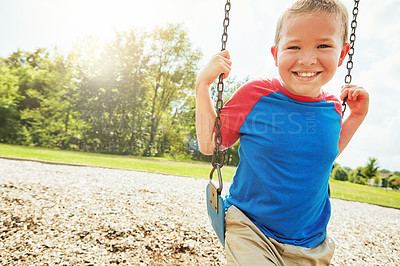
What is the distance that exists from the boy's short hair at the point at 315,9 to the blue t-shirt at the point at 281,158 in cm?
34

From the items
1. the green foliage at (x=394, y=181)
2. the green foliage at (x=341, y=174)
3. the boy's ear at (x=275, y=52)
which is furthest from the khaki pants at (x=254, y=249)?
the green foliage at (x=341, y=174)

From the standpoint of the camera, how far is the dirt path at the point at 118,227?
2898mm

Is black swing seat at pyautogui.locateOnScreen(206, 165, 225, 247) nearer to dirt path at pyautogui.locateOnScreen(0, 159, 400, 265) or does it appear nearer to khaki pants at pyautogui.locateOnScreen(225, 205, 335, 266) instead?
khaki pants at pyautogui.locateOnScreen(225, 205, 335, 266)

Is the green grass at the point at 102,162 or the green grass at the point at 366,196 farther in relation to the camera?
the green grass at the point at 102,162

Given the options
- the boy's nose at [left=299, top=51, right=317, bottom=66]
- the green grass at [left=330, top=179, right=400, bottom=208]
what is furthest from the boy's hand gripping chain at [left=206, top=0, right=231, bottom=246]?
the green grass at [left=330, top=179, right=400, bottom=208]

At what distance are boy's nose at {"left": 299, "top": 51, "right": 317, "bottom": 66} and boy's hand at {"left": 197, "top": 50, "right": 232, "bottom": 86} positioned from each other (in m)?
0.43

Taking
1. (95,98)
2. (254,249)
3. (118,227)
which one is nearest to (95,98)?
(95,98)

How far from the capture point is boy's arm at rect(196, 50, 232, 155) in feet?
5.09

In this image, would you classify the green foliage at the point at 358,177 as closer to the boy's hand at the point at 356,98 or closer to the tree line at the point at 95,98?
the tree line at the point at 95,98

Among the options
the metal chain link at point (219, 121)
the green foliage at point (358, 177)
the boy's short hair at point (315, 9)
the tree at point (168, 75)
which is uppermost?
the tree at point (168, 75)

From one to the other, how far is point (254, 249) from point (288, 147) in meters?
0.54

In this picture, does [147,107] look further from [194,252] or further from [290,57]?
[290,57]

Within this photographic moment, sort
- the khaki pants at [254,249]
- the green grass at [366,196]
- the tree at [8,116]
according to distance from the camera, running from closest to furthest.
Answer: the khaki pants at [254,249], the green grass at [366,196], the tree at [8,116]

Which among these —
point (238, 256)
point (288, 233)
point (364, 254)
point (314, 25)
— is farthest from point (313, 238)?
point (364, 254)
